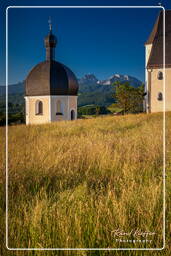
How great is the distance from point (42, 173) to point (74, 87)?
120 cm

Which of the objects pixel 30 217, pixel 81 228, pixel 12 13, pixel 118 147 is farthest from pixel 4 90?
pixel 118 147

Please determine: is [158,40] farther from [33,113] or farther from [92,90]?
[33,113]

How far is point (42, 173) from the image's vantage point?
13.3 feet

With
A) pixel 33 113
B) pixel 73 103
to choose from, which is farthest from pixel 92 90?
pixel 33 113

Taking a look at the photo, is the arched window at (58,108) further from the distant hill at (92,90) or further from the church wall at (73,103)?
the distant hill at (92,90)

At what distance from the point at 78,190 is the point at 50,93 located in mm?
2204

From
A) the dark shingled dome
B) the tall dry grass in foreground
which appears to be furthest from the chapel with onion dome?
the tall dry grass in foreground

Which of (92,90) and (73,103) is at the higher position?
(92,90)

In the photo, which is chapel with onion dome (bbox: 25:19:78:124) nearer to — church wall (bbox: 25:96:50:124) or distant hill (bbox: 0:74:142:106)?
church wall (bbox: 25:96:50:124)

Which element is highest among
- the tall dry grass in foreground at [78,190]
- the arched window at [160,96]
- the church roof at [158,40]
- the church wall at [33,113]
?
the church roof at [158,40]

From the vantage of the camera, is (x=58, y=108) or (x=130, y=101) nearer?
(x=58, y=108)

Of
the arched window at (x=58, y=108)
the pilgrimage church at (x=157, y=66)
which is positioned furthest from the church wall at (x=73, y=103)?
the pilgrimage church at (x=157, y=66)

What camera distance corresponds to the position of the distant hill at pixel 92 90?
368 cm

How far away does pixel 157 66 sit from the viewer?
4133 millimetres
